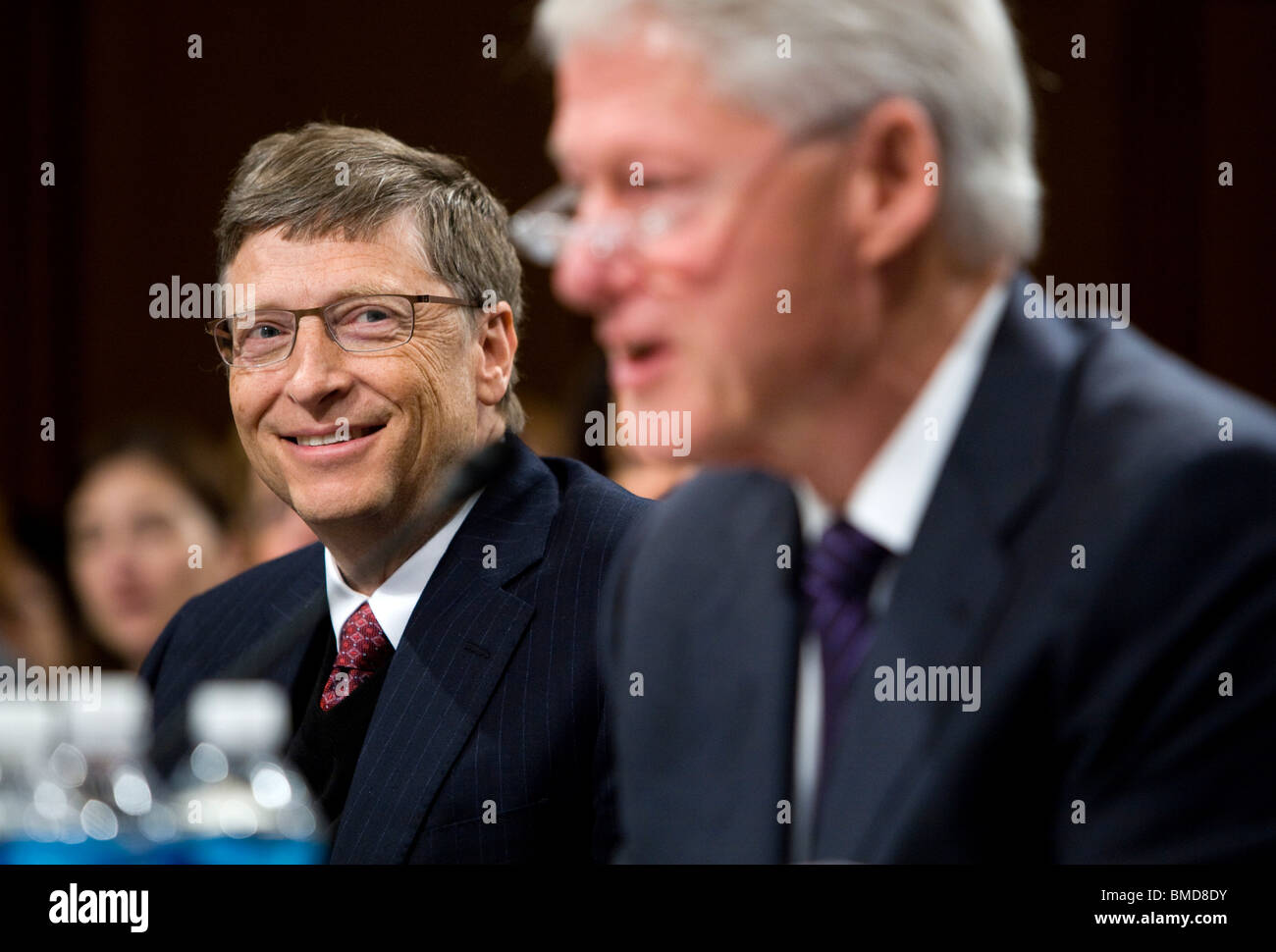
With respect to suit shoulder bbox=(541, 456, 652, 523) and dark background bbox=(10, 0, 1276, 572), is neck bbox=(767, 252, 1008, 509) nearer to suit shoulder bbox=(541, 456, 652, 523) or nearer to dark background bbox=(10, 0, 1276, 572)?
dark background bbox=(10, 0, 1276, 572)

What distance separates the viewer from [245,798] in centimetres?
156

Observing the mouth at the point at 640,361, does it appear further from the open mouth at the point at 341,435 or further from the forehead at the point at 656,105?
the open mouth at the point at 341,435

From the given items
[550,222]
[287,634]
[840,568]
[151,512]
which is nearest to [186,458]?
[151,512]

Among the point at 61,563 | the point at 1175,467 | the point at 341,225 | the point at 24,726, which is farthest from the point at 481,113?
the point at 61,563

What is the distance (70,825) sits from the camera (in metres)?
1.58

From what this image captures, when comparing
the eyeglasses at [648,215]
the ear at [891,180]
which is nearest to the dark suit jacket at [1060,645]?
the ear at [891,180]

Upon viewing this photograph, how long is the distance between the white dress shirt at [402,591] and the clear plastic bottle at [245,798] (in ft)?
0.47

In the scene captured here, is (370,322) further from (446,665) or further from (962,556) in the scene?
(962,556)

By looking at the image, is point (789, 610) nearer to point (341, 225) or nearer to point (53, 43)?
point (341, 225)

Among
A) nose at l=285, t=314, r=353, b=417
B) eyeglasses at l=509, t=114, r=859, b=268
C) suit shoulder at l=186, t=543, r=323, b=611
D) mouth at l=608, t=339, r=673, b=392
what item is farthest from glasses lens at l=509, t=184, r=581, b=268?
suit shoulder at l=186, t=543, r=323, b=611

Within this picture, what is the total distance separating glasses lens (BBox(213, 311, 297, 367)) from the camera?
164 centimetres

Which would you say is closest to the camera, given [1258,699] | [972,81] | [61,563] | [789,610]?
[1258,699]

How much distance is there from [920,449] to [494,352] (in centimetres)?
68

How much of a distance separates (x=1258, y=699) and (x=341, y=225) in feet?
3.40
